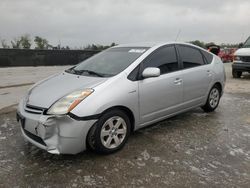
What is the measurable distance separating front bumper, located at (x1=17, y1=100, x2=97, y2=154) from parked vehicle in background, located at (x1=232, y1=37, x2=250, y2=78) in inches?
391

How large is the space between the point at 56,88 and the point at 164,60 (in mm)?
1871

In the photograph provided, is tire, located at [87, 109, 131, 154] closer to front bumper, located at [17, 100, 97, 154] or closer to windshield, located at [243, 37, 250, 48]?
front bumper, located at [17, 100, 97, 154]

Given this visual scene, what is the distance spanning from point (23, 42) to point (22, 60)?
51.3 feet

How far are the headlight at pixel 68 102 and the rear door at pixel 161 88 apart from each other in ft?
3.04

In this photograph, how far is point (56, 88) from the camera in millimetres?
3715

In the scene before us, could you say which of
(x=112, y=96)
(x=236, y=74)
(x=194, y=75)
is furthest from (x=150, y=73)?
(x=236, y=74)

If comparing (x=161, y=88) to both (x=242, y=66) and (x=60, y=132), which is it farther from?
(x=242, y=66)

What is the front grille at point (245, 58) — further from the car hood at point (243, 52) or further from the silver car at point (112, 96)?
the silver car at point (112, 96)

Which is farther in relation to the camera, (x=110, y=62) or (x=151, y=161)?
(x=110, y=62)

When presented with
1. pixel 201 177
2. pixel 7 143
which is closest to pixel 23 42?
pixel 7 143

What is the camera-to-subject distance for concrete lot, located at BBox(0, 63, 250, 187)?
3.06 m

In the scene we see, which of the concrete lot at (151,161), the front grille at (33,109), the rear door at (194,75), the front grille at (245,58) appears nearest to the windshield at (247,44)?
the front grille at (245,58)

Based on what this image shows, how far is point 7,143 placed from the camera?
4109 mm

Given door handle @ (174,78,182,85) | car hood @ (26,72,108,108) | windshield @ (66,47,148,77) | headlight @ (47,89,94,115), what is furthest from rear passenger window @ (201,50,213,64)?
headlight @ (47,89,94,115)
